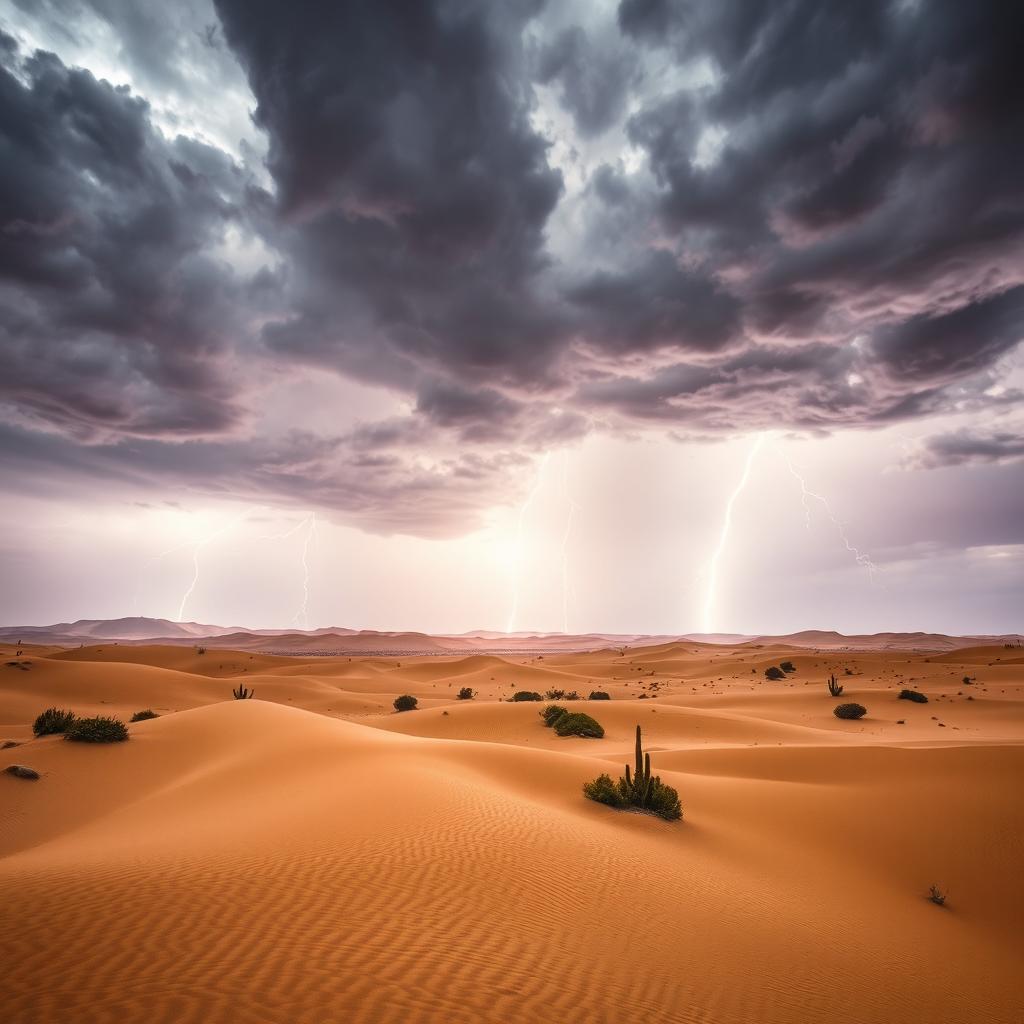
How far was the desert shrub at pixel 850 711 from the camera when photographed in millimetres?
27234

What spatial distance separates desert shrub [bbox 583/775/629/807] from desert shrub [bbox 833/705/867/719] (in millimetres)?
20973

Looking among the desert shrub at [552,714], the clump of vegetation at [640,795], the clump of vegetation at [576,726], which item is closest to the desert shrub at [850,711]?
the clump of vegetation at [576,726]

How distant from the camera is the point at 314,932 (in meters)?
4.82

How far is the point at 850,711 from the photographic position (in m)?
27.3

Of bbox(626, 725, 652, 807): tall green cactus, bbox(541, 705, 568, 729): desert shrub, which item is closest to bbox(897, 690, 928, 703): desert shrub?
bbox(541, 705, 568, 729): desert shrub

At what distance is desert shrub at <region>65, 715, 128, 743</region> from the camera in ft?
48.6

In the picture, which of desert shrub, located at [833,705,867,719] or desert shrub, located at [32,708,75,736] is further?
desert shrub, located at [833,705,867,719]

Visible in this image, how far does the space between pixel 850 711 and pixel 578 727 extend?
48.3ft

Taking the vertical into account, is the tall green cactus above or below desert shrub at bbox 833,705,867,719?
below

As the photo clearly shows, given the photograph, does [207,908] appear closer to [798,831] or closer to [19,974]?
[19,974]

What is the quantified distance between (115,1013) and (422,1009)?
1982 millimetres

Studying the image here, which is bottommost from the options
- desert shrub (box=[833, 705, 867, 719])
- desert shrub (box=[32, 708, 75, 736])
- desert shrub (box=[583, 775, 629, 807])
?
desert shrub (box=[583, 775, 629, 807])

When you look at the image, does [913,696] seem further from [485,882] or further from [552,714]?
[485,882]

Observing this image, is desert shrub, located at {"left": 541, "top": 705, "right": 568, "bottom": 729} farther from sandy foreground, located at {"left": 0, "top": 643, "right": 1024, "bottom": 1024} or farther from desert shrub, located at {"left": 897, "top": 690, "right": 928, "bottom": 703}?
desert shrub, located at {"left": 897, "top": 690, "right": 928, "bottom": 703}
